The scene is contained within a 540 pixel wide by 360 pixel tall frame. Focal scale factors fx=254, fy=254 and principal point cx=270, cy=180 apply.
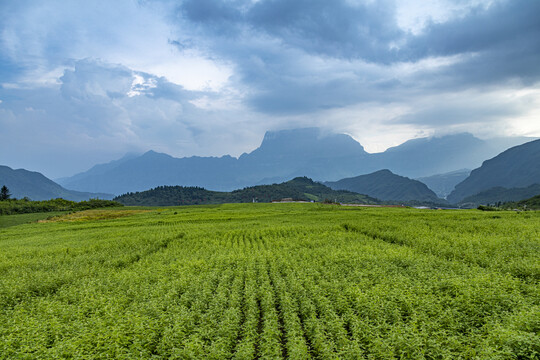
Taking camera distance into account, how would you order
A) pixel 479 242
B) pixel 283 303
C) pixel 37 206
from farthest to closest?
pixel 37 206 → pixel 479 242 → pixel 283 303

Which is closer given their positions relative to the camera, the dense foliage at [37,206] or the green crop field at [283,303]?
the green crop field at [283,303]

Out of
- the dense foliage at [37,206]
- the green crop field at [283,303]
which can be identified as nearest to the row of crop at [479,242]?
the green crop field at [283,303]

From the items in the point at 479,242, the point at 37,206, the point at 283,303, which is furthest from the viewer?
the point at 37,206

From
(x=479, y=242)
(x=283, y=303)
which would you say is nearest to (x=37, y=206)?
(x=283, y=303)

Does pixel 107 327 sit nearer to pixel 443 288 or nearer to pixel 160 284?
pixel 160 284

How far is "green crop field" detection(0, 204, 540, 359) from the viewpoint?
Result: 11023 millimetres

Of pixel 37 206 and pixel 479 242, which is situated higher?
pixel 37 206

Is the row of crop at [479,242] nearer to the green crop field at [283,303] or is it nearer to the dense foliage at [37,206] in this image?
the green crop field at [283,303]

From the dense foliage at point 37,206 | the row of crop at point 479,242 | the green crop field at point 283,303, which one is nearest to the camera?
the green crop field at point 283,303

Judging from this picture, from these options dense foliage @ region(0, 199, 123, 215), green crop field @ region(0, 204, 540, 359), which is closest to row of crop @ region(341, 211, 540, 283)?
green crop field @ region(0, 204, 540, 359)

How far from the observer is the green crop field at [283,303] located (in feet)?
36.2

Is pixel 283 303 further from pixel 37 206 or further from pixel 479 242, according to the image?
pixel 37 206

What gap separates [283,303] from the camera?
51.1 feet

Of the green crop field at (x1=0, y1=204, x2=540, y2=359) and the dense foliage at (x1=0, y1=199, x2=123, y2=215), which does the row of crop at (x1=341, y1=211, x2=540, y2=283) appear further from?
the dense foliage at (x1=0, y1=199, x2=123, y2=215)
